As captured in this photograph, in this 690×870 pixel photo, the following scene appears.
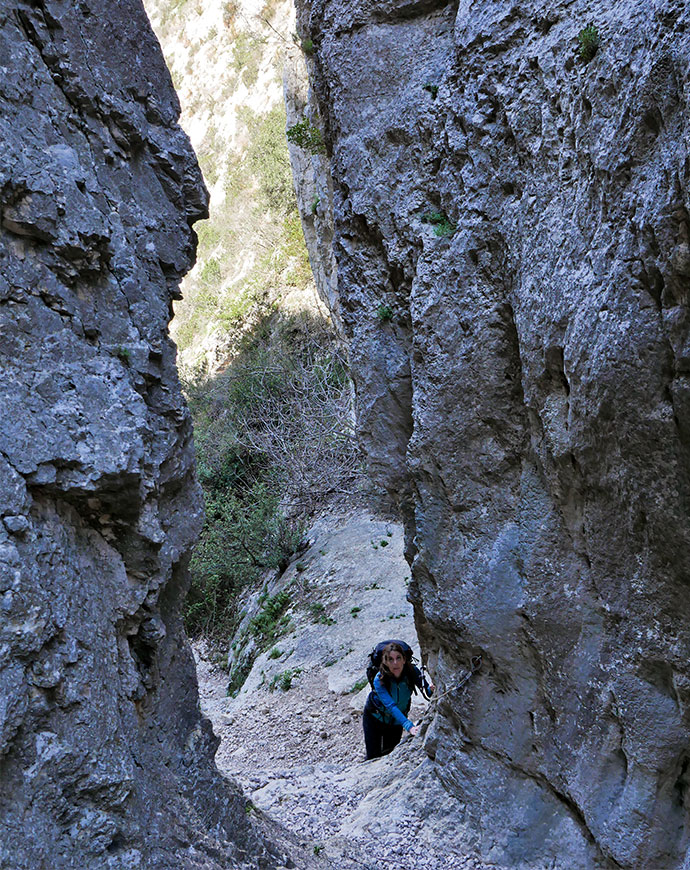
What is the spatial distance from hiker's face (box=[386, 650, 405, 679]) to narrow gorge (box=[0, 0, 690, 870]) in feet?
1.11

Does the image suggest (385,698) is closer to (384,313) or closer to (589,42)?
(384,313)

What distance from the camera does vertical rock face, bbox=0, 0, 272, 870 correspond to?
3330 mm

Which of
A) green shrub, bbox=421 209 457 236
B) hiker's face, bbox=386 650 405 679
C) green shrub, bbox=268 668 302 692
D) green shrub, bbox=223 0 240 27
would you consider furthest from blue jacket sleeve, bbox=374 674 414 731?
green shrub, bbox=223 0 240 27

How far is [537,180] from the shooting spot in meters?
4.43

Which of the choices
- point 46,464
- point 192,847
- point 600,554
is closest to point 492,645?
point 600,554

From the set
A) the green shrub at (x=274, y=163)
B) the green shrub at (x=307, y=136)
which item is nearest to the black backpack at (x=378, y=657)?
the green shrub at (x=307, y=136)

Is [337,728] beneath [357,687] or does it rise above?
beneath

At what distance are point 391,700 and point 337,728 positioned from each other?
189cm

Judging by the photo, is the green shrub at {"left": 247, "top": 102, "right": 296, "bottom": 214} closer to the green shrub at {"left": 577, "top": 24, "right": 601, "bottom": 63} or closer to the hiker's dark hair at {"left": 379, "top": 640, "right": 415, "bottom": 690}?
the hiker's dark hair at {"left": 379, "top": 640, "right": 415, "bottom": 690}

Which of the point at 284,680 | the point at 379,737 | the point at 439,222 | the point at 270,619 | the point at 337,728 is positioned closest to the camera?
the point at 439,222

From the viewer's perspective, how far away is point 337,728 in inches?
306

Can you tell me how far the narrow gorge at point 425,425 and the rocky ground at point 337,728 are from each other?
6 cm

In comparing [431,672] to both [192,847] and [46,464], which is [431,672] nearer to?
[192,847]

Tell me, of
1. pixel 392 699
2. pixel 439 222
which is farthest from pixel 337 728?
pixel 439 222
